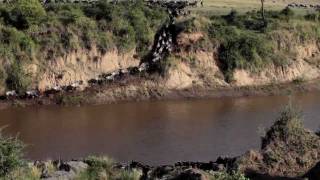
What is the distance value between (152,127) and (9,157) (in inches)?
656

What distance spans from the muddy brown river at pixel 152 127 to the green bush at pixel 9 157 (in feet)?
29.3

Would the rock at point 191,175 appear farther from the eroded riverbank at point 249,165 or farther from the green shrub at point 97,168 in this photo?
the green shrub at point 97,168

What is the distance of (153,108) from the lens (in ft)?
151

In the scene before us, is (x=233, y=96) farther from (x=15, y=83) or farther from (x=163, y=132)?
(x=15, y=83)

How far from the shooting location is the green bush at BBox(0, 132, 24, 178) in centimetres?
2420

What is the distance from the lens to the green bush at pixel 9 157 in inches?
953

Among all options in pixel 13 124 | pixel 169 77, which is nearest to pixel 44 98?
pixel 13 124

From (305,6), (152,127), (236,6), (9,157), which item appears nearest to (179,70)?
(152,127)

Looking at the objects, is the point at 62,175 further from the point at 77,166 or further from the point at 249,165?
the point at 249,165

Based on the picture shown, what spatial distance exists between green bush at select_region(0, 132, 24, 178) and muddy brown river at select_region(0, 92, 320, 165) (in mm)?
8931

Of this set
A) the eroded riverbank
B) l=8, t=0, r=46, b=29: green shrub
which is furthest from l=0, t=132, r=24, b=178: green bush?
l=8, t=0, r=46, b=29: green shrub

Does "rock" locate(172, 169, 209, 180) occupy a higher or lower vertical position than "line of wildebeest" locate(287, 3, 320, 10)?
lower

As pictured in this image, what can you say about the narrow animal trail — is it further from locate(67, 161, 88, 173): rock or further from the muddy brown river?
locate(67, 161, 88, 173): rock

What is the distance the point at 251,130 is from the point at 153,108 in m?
8.72
